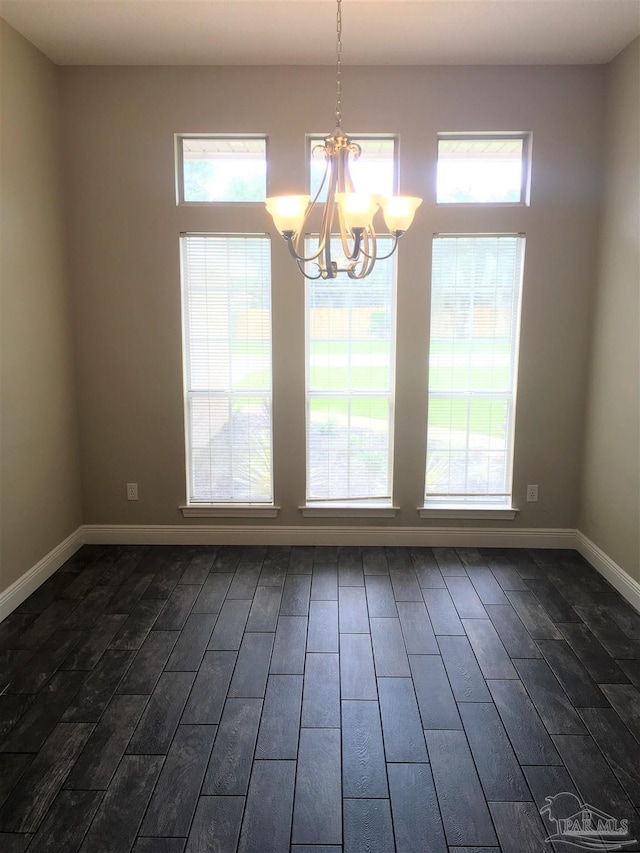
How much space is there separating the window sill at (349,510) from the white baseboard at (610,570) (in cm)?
128

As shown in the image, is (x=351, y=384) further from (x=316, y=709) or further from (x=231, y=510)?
(x=316, y=709)

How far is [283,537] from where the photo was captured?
4.00m

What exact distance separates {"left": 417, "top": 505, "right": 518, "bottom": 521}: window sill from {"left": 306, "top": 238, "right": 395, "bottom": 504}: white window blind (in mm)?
320

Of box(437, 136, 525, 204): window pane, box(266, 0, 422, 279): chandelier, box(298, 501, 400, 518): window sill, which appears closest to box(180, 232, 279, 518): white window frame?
box(298, 501, 400, 518): window sill

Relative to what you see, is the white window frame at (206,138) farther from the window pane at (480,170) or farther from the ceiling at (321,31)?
the window pane at (480,170)

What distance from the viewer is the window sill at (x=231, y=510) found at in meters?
3.96

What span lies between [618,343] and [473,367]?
875mm

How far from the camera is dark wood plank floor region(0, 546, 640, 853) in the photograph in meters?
1.81

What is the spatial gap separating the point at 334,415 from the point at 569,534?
1.86 m

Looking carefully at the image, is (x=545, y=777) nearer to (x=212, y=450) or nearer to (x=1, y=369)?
(x=212, y=450)

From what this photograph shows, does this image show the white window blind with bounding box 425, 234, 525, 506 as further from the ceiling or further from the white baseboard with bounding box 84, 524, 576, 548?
the ceiling
